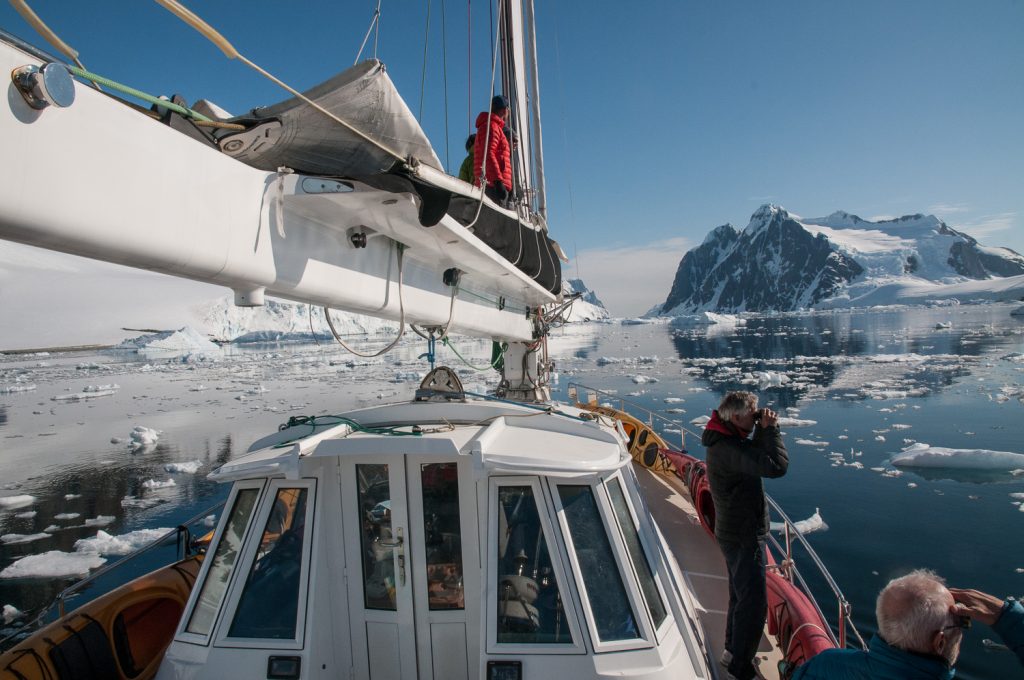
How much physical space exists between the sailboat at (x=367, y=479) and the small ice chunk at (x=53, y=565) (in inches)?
239

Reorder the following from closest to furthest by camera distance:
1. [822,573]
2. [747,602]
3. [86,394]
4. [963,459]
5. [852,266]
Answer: [747,602] < [822,573] < [963,459] < [86,394] < [852,266]

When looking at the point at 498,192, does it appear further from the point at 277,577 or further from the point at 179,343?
the point at 179,343

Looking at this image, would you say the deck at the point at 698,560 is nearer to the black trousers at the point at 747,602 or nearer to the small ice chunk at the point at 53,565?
the black trousers at the point at 747,602

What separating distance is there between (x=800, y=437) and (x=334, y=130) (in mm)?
15006

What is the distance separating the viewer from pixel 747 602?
282 cm

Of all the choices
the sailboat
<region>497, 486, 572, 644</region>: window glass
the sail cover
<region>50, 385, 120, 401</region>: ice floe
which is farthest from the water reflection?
<region>50, 385, 120, 401</region>: ice floe

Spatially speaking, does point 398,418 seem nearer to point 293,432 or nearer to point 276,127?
point 293,432

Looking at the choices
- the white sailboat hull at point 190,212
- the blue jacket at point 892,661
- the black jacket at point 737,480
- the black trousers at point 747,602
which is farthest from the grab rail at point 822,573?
the white sailboat hull at point 190,212

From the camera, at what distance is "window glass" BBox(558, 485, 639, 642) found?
241 cm

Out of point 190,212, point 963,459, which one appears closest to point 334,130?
point 190,212

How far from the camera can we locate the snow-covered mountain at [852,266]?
11244 cm

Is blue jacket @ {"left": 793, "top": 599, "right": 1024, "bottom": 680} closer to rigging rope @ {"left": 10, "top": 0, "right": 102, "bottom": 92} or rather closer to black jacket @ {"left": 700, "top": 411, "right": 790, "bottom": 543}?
black jacket @ {"left": 700, "top": 411, "right": 790, "bottom": 543}

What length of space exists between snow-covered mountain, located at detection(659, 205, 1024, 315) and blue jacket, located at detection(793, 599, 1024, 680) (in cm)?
11620

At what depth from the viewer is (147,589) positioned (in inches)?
153
